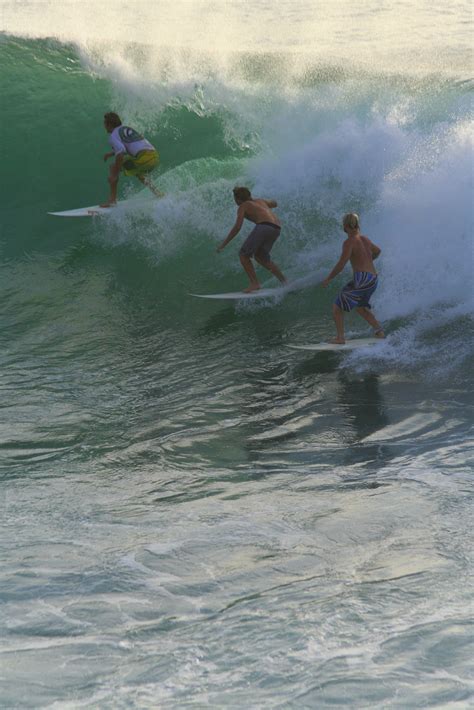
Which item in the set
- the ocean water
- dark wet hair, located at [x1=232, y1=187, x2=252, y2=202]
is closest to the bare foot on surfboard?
the ocean water

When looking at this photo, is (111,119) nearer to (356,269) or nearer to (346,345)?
(356,269)

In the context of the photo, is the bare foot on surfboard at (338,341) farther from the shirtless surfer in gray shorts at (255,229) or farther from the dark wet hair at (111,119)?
the dark wet hair at (111,119)

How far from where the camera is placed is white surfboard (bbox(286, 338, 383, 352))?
26.5 ft

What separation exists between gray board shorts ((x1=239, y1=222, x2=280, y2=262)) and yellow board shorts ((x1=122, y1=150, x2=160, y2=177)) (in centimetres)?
224

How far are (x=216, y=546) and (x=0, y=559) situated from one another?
1132 mm

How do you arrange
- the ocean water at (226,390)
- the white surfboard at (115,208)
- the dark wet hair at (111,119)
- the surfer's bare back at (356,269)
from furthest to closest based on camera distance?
1. the white surfboard at (115,208)
2. the dark wet hair at (111,119)
3. the surfer's bare back at (356,269)
4. the ocean water at (226,390)

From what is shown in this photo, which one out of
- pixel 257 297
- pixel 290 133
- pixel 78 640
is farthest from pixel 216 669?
pixel 290 133

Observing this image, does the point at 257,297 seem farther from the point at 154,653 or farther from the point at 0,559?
the point at 154,653

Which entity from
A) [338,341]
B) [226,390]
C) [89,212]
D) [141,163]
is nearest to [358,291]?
[338,341]

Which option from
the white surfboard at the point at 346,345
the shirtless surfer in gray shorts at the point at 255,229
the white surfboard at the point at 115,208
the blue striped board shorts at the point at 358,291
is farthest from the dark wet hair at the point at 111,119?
the blue striped board shorts at the point at 358,291

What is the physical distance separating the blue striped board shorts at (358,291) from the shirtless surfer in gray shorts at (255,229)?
1.52 metres

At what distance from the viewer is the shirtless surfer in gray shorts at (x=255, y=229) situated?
361 inches

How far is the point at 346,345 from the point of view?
8.10 meters

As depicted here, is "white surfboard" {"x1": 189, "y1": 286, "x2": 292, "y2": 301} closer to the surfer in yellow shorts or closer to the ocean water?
the ocean water
